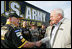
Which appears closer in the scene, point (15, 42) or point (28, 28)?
point (15, 42)

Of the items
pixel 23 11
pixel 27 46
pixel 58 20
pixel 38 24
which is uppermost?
pixel 23 11

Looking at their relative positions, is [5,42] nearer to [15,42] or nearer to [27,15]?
[15,42]

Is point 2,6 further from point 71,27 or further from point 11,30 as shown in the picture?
point 71,27

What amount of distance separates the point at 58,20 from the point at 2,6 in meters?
1.31

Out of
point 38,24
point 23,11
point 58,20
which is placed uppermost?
point 23,11

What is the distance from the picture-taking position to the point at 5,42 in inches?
68.9

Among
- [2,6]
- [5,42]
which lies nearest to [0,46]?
[5,42]

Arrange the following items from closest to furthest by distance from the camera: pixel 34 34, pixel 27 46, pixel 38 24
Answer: pixel 27 46, pixel 34 34, pixel 38 24

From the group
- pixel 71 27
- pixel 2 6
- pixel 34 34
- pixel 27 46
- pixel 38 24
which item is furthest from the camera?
pixel 38 24

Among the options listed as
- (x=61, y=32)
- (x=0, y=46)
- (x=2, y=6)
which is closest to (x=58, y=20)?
(x=61, y=32)

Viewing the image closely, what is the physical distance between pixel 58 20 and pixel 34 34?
1.22 metres

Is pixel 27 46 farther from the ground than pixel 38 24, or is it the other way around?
pixel 38 24

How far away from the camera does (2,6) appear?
2.34 metres

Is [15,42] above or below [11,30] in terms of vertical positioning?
below
